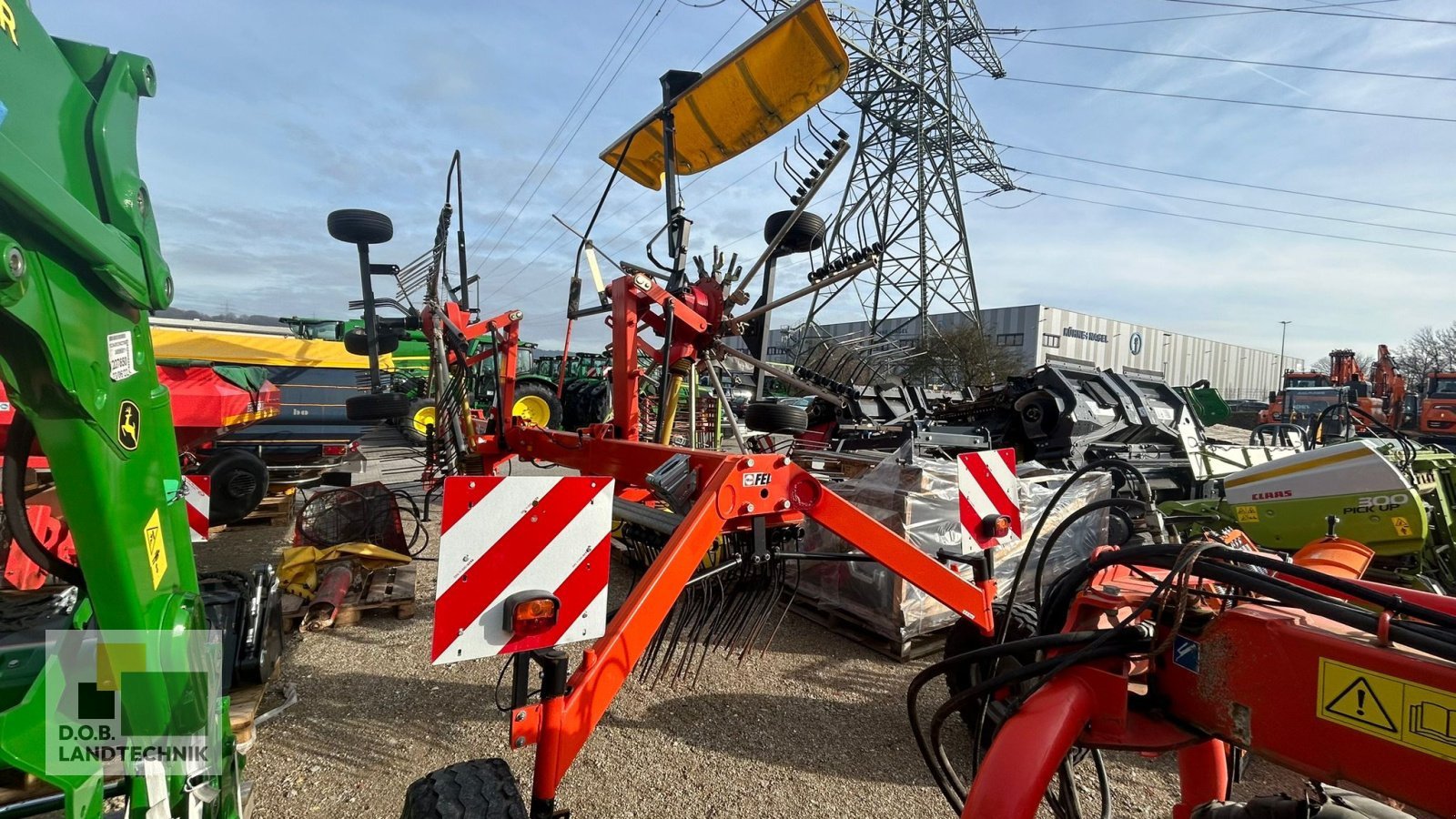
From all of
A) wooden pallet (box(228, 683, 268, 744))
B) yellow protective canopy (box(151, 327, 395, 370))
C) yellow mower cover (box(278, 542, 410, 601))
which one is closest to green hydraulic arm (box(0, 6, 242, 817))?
wooden pallet (box(228, 683, 268, 744))

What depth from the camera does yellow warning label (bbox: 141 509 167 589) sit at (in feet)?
4.35

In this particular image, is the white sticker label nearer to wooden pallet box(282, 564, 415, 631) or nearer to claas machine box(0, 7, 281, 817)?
claas machine box(0, 7, 281, 817)

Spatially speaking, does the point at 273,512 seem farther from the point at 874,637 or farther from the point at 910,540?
the point at 910,540

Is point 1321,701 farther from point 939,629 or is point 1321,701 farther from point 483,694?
point 483,694

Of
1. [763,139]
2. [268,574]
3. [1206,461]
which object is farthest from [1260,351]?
Result: [268,574]

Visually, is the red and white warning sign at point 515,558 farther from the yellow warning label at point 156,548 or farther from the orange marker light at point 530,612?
the yellow warning label at point 156,548

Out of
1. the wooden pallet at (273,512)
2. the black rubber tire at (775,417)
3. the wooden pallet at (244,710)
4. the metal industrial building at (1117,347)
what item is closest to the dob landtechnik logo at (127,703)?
the wooden pallet at (244,710)

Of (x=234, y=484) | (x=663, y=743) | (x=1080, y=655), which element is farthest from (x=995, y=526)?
(x=234, y=484)

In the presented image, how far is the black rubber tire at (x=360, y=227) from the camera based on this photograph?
2.07 m

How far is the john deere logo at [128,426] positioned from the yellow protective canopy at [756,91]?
3.23 m

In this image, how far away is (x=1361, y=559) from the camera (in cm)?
222

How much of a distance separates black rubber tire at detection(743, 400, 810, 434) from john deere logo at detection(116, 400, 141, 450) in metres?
2.48

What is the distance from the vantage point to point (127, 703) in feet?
4.27

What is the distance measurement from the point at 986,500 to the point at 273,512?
6648mm
